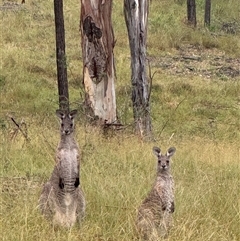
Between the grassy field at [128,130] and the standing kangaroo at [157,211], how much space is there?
0.15m

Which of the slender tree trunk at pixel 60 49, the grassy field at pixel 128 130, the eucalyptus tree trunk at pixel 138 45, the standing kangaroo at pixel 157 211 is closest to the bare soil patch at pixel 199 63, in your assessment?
the grassy field at pixel 128 130

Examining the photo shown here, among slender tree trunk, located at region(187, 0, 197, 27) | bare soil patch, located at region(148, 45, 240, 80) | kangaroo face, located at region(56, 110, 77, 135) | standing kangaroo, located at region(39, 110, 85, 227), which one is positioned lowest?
bare soil patch, located at region(148, 45, 240, 80)

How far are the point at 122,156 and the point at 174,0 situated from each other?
2654 cm

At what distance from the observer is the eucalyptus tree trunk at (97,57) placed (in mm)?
11555

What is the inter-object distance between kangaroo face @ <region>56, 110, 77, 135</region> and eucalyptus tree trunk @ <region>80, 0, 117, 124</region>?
20.9 feet

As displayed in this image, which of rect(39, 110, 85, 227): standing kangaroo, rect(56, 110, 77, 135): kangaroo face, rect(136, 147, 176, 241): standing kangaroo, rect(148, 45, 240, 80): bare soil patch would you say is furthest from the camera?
rect(148, 45, 240, 80): bare soil patch

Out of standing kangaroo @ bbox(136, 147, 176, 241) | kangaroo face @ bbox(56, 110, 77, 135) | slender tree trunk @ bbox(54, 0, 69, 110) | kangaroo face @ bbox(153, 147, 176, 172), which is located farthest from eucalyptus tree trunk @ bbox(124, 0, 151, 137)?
standing kangaroo @ bbox(136, 147, 176, 241)

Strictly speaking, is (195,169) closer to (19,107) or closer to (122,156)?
(122,156)

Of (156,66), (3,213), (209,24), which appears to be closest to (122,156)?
(3,213)

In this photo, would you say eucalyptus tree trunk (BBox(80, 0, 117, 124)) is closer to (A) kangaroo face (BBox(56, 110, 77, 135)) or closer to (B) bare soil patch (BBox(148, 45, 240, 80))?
(A) kangaroo face (BBox(56, 110, 77, 135))

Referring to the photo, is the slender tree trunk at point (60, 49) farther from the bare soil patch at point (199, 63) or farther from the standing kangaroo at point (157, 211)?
the standing kangaroo at point (157, 211)

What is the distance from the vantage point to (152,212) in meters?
4.79

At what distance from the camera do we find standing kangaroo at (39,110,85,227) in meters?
4.89

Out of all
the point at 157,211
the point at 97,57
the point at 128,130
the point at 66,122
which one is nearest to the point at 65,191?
the point at 66,122
